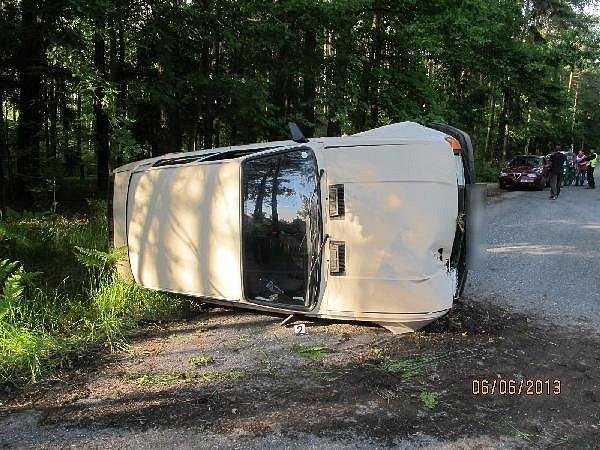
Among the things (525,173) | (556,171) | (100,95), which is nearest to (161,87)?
(100,95)

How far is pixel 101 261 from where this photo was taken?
6477mm

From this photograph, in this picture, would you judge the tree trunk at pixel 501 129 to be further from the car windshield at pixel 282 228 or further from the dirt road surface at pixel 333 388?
the car windshield at pixel 282 228

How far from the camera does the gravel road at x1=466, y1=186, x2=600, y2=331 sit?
6.42 metres

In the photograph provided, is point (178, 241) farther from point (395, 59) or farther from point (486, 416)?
point (395, 59)

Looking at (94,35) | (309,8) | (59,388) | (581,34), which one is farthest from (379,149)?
(581,34)

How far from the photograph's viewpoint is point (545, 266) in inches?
332

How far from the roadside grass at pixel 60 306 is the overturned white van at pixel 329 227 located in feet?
1.56

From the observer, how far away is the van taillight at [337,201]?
479 centimetres

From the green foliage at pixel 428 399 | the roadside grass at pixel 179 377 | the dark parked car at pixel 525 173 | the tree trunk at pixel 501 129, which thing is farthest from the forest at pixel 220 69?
the tree trunk at pixel 501 129

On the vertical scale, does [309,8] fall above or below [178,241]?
above

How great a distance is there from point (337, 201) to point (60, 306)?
3246 mm

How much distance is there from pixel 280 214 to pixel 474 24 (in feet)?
38.4

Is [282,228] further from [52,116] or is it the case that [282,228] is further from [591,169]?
[591,169]
